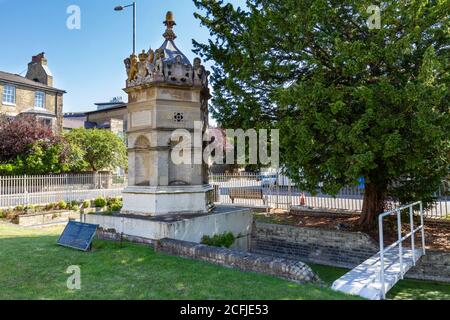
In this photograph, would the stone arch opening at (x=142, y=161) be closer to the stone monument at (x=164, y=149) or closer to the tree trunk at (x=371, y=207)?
the stone monument at (x=164, y=149)

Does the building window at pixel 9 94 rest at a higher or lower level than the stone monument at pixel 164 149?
higher

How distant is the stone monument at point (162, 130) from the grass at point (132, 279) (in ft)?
5.81

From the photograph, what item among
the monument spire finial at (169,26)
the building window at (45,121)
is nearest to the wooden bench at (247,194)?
the monument spire finial at (169,26)

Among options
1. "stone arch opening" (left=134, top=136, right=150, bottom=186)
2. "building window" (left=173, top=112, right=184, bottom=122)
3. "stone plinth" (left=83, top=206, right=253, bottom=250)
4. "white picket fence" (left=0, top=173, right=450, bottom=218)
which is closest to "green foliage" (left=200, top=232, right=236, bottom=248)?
"stone plinth" (left=83, top=206, right=253, bottom=250)

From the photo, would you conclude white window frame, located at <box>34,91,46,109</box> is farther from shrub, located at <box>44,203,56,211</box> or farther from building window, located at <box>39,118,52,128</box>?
shrub, located at <box>44,203,56,211</box>

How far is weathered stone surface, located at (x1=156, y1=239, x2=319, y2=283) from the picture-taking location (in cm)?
529

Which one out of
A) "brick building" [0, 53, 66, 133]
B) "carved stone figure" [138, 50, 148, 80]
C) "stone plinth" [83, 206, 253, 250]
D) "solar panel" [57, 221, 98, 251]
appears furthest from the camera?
"brick building" [0, 53, 66, 133]

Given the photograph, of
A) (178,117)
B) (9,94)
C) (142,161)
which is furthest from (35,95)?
(178,117)

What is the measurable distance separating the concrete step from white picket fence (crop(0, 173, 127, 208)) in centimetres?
1561

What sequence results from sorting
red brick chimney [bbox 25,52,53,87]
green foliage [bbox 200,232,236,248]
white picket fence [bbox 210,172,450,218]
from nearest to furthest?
green foliage [bbox 200,232,236,248] → white picket fence [bbox 210,172,450,218] → red brick chimney [bbox 25,52,53,87]

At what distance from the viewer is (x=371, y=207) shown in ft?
36.2

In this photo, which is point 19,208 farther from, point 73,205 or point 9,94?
point 9,94

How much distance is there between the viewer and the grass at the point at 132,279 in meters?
4.62
